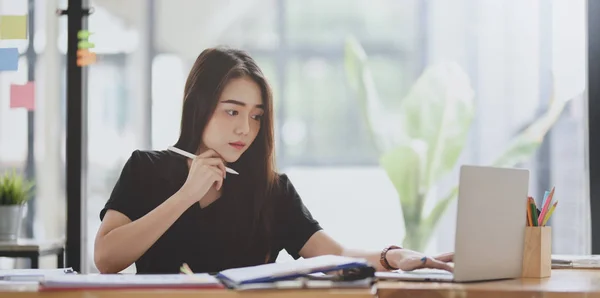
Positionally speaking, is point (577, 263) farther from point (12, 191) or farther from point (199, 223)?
point (12, 191)

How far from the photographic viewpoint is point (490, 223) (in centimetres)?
196

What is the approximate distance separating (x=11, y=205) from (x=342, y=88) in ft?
6.20

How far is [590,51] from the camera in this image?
143 inches

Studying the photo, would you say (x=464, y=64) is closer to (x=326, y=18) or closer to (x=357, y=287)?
(x=326, y=18)

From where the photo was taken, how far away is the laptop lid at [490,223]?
1.91 m

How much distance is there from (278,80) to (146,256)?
187cm

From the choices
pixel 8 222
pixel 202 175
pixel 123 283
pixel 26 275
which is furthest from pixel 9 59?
pixel 123 283

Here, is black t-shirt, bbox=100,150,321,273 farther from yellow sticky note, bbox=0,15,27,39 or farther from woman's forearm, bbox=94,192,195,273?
yellow sticky note, bbox=0,15,27,39

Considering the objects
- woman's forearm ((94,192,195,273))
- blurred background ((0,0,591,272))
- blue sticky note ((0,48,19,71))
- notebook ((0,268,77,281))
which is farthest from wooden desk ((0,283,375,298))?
blurred background ((0,0,591,272))

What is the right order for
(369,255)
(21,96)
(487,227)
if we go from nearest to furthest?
(487,227) < (369,255) < (21,96)

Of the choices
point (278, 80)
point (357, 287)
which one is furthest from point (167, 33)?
point (357, 287)

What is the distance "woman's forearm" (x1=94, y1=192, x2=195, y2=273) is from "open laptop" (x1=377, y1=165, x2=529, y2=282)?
859 millimetres

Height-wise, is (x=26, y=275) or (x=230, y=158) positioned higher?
(x=230, y=158)

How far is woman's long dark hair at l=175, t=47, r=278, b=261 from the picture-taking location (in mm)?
2742
